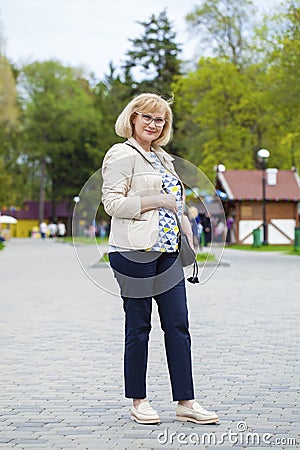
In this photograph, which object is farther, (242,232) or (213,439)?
(242,232)

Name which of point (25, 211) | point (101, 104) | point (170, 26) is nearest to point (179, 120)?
point (170, 26)

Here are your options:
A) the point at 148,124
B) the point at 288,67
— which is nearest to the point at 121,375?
the point at 148,124

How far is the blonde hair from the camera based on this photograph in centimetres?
554

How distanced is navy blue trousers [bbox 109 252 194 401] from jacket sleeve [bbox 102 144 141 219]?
26cm

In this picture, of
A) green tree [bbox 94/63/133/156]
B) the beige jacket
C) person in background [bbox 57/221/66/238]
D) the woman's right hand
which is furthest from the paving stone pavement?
green tree [bbox 94/63/133/156]

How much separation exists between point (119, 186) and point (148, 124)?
44 cm

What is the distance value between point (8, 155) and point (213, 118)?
113 ft

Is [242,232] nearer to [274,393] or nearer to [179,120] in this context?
[179,120]

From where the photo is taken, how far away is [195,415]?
213 inches

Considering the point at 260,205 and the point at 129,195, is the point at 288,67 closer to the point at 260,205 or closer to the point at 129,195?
the point at 260,205

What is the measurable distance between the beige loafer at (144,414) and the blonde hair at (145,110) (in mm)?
1591

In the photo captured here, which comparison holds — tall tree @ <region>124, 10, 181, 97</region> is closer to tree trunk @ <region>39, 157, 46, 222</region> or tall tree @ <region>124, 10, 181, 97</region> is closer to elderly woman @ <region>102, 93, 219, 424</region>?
tree trunk @ <region>39, 157, 46, 222</region>

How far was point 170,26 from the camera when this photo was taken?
70.6 meters

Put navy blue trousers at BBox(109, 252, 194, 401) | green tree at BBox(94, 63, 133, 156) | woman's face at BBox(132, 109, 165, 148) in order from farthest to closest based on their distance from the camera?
1. green tree at BBox(94, 63, 133, 156)
2. woman's face at BBox(132, 109, 165, 148)
3. navy blue trousers at BBox(109, 252, 194, 401)
